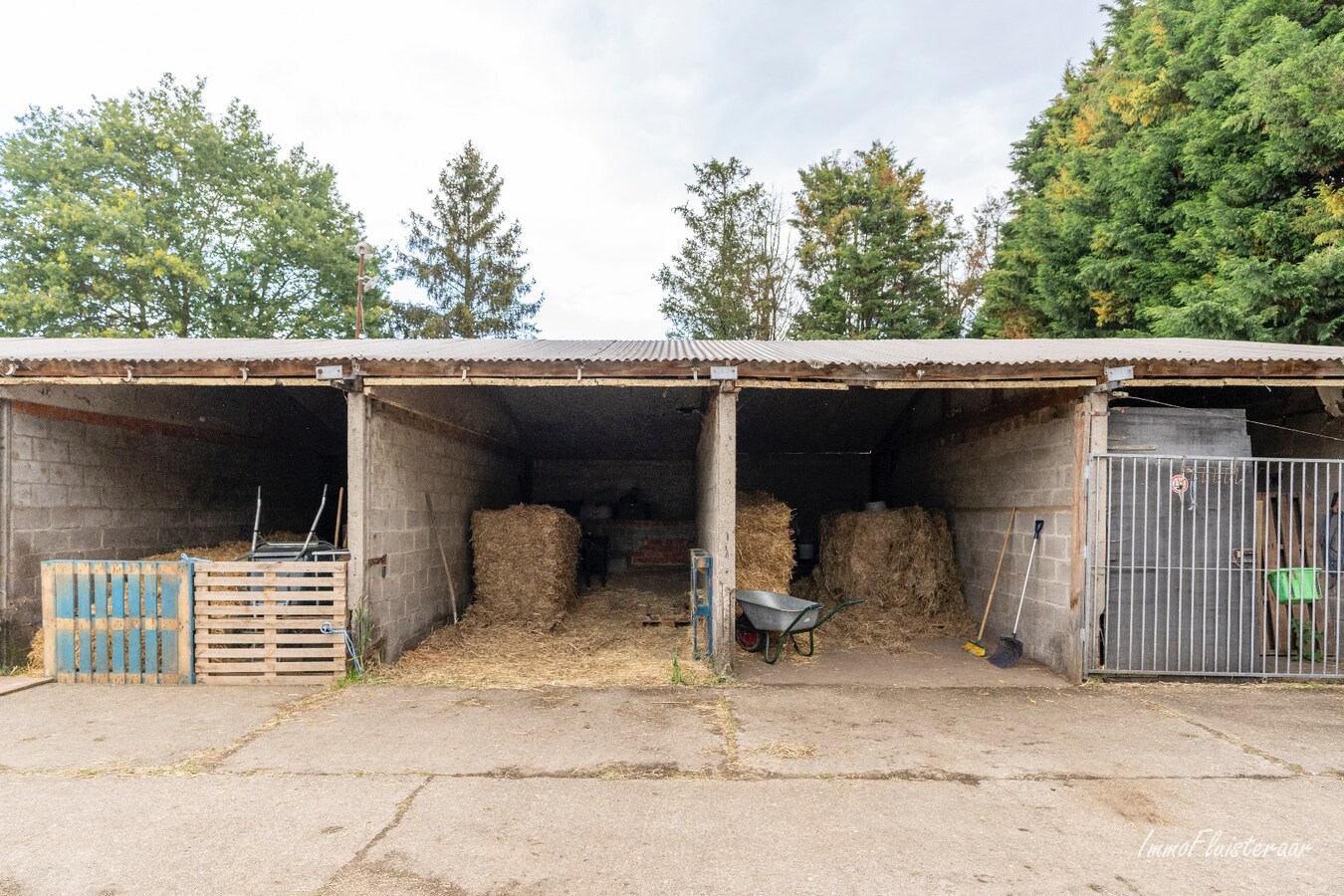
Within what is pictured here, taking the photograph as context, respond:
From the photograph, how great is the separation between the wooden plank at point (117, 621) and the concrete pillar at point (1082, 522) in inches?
298

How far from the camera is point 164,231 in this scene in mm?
19703

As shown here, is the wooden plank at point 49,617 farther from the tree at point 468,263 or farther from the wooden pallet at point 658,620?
the tree at point 468,263

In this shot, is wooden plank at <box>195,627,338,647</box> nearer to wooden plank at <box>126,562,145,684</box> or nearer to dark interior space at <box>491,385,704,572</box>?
wooden plank at <box>126,562,145,684</box>

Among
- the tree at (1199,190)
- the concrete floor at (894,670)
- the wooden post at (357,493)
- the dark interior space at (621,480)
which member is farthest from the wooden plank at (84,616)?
the tree at (1199,190)

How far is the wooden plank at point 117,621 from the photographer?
5574mm

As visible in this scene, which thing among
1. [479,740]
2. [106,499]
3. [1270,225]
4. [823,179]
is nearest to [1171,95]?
[1270,225]

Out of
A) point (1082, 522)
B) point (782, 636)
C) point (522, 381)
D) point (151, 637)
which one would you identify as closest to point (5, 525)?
point (151, 637)

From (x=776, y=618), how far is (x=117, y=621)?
209 inches

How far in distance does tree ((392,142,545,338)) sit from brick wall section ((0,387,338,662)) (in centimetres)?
1649

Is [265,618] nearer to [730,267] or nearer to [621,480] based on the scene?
[621,480]

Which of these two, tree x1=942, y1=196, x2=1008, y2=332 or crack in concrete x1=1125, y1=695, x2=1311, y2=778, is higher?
tree x1=942, y1=196, x2=1008, y2=332

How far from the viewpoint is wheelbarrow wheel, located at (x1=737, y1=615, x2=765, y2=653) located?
6.83 metres

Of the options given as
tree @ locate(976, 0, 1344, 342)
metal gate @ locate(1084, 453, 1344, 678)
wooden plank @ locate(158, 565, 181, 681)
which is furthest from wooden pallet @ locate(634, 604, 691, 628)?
tree @ locate(976, 0, 1344, 342)

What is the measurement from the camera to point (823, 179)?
21875 millimetres
